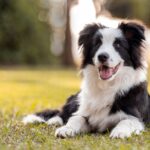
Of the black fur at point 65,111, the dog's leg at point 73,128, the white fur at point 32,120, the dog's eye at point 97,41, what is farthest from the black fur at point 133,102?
the white fur at point 32,120

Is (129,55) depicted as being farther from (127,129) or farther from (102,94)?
(127,129)

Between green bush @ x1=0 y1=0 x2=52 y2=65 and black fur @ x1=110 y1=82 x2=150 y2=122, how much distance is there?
2328cm

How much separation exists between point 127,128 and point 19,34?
950 inches

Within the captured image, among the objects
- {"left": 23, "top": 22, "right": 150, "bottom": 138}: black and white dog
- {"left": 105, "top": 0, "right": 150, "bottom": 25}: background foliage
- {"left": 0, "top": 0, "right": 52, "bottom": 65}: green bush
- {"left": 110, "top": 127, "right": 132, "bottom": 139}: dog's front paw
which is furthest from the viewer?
{"left": 105, "top": 0, "right": 150, "bottom": 25}: background foliage

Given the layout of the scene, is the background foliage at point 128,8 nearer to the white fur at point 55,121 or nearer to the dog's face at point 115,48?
the white fur at point 55,121

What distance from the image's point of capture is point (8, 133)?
7000mm

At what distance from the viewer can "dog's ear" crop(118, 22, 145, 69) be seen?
23.7 feet

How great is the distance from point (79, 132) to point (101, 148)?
1.27 metres

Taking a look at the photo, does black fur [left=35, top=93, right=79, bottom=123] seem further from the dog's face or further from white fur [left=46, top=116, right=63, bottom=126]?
the dog's face

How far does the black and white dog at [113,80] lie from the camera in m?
7.05

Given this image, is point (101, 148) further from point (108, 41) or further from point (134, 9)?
point (134, 9)

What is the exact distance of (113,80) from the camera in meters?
7.21

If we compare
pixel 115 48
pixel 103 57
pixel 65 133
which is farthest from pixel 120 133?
pixel 115 48

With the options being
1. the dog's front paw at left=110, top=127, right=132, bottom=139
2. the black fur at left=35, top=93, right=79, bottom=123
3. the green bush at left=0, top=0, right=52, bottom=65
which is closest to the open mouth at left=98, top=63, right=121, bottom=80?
the dog's front paw at left=110, top=127, right=132, bottom=139
